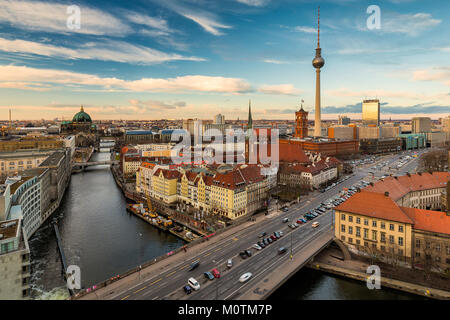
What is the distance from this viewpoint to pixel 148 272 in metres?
24.0

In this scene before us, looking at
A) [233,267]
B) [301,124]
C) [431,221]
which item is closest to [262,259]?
[233,267]

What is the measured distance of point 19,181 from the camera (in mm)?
38125

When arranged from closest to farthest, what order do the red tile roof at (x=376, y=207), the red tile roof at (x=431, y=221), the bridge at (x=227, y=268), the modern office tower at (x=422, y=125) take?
the bridge at (x=227, y=268) → the red tile roof at (x=431, y=221) → the red tile roof at (x=376, y=207) → the modern office tower at (x=422, y=125)

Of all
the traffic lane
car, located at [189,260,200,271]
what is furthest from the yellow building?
car, located at [189,260,200,271]

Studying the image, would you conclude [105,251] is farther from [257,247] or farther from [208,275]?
[257,247]

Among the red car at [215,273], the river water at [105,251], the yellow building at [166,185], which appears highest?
the yellow building at [166,185]

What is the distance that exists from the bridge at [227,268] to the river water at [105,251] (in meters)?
2.06

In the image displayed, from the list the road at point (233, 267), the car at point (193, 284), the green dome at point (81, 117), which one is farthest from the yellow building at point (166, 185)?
the green dome at point (81, 117)

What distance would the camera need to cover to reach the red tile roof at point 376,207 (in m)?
26.4

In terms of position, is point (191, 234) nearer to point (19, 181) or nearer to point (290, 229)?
point (290, 229)

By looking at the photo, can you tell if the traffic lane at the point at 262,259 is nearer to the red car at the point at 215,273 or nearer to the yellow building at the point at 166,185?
the red car at the point at 215,273

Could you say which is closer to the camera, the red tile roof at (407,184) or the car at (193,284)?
the car at (193,284)

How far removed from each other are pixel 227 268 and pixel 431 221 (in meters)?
19.3
